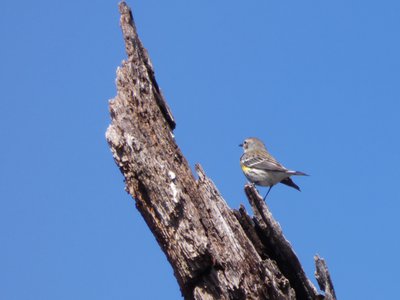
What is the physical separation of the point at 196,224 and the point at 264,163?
389 inches

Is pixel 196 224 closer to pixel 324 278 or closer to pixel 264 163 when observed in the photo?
pixel 324 278

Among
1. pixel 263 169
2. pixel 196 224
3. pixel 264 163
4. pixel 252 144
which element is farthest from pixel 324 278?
pixel 252 144

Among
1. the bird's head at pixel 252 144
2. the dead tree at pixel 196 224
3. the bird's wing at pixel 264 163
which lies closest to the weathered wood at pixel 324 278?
the dead tree at pixel 196 224

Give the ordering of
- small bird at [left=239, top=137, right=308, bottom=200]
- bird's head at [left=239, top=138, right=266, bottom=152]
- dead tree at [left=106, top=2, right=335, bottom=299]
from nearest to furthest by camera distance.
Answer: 1. dead tree at [left=106, top=2, right=335, bottom=299]
2. small bird at [left=239, top=137, right=308, bottom=200]
3. bird's head at [left=239, top=138, right=266, bottom=152]

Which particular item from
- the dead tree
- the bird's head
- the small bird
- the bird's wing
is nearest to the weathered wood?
the dead tree

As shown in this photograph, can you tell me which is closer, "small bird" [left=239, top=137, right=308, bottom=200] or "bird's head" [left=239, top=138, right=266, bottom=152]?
"small bird" [left=239, top=137, right=308, bottom=200]

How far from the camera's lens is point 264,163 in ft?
56.7

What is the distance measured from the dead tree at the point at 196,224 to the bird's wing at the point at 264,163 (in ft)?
28.0

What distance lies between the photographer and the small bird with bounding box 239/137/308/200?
16625 millimetres

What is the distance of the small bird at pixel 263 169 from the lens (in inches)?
655

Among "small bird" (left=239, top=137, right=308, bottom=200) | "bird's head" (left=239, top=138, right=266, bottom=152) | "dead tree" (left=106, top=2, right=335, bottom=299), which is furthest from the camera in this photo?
"bird's head" (left=239, top=138, right=266, bottom=152)

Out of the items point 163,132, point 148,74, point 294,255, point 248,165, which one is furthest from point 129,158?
point 248,165

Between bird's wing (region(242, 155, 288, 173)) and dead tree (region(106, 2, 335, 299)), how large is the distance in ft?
28.0

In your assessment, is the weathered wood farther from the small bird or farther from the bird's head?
the bird's head
